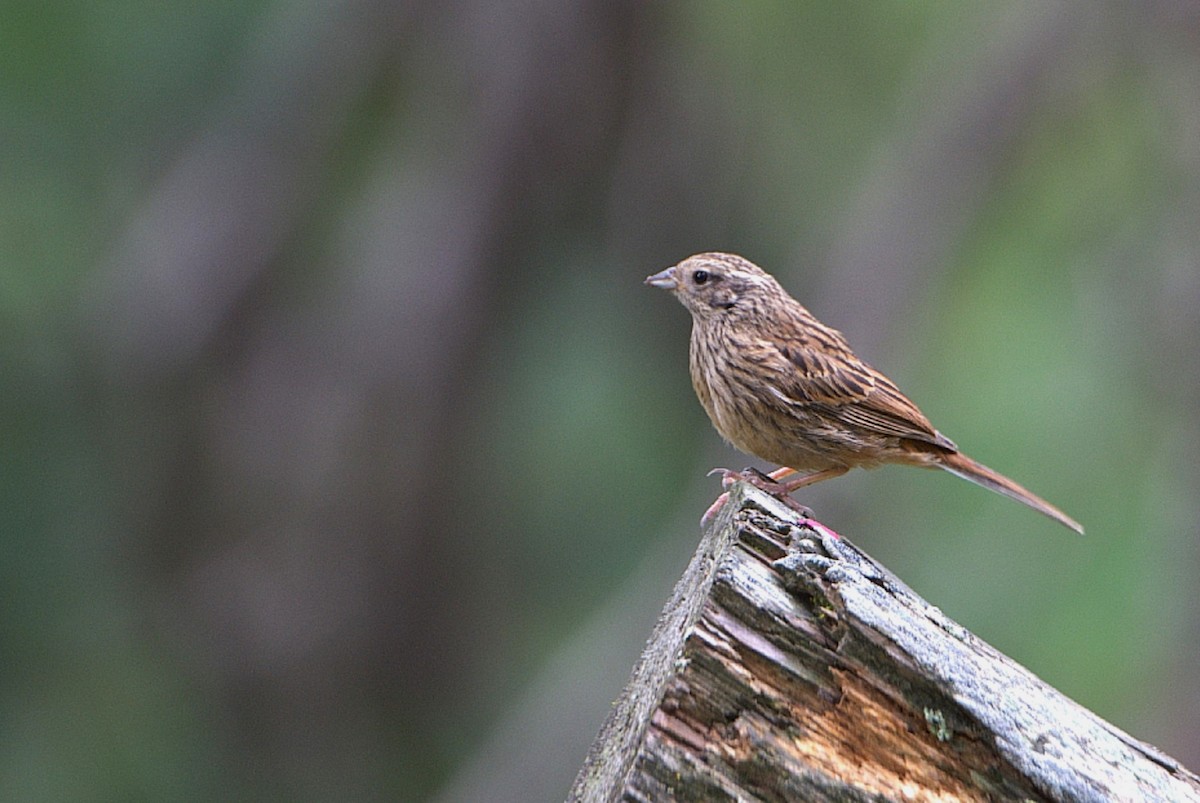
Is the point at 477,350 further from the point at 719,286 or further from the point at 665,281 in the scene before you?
the point at 719,286

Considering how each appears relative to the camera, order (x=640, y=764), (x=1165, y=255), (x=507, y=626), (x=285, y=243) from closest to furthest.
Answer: (x=640, y=764), (x=1165, y=255), (x=285, y=243), (x=507, y=626)

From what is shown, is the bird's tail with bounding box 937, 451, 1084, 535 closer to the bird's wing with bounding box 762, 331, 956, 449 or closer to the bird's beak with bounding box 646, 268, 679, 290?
the bird's wing with bounding box 762, 331, 956, 449

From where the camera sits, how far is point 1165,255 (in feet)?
27.4

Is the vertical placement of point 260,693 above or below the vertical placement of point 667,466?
below

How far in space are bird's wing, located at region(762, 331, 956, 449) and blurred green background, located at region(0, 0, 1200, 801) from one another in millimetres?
3178

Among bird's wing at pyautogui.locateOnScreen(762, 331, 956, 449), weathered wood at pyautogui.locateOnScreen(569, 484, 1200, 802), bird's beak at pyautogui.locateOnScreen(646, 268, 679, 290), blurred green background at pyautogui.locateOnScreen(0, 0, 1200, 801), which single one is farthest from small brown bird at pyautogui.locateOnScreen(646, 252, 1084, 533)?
blurred green background at pyautogui.locateOnScreen(0, 0, 1200, 801)

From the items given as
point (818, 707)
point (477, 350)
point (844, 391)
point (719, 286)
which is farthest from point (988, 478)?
point (477, 350)

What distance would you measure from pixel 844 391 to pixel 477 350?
14.8 ft

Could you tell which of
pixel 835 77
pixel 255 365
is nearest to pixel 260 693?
pixel 255 365

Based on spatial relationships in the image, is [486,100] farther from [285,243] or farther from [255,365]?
[255,365]

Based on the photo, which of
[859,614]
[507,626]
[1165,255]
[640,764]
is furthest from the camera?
[507,626]

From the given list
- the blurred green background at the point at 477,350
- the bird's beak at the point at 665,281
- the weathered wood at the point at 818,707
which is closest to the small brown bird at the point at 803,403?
the bird's beak at the point at 665,281

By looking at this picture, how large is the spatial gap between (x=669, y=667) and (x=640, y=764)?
0.18m

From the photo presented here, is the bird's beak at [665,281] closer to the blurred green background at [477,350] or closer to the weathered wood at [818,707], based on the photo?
the blurred green background at [477,350]
